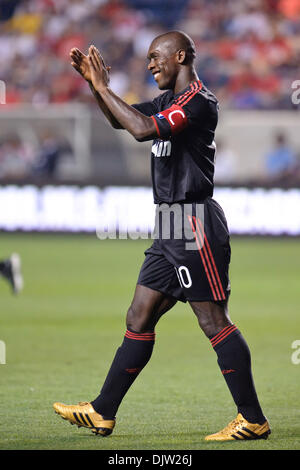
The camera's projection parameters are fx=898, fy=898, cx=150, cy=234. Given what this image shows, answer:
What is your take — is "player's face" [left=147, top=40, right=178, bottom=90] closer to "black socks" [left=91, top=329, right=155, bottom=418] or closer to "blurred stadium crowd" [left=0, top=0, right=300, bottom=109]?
"black socks" [left=91, top=329, right=155, bottom=418]

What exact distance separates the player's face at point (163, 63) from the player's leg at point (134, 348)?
3.92 feet

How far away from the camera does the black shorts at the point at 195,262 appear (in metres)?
4.99

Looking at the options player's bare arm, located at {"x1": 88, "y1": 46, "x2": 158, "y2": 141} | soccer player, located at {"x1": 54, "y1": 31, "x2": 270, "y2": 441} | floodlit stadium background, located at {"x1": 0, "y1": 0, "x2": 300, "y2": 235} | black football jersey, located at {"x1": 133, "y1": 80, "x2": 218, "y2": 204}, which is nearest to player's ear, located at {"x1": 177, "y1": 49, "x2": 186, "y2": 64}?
soccer player, located at {"x1": 54, "y1": 31, "x2": 270, "y2": 441}

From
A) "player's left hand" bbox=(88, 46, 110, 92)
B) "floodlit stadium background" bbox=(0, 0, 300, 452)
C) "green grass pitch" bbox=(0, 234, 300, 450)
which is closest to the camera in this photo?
"player's left hand" bbox=(88, 46, 110, 92)

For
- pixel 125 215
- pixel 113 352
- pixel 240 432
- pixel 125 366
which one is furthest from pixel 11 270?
pixel 240 432

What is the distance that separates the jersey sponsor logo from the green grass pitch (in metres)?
1.59

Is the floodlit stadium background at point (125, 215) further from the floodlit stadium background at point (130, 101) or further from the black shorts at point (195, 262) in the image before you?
the black shorts at point (195, 262)

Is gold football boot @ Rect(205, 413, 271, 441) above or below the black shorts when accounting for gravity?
below

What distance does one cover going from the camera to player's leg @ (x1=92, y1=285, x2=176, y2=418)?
5.11 metres

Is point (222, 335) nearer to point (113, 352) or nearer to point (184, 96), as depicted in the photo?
point (184, 96)

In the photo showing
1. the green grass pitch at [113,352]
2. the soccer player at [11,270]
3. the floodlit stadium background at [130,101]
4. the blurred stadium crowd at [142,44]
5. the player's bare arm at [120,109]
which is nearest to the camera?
the player's bare arm at [120,109]

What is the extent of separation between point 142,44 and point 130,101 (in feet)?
8.94

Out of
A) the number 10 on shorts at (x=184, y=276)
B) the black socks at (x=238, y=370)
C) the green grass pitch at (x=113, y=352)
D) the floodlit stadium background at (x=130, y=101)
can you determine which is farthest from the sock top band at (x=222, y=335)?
the floodlit stadium background at (x=130, y=101)

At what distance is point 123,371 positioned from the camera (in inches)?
202
